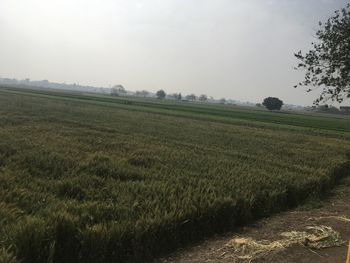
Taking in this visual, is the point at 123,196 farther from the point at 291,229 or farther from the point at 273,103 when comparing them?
the point at 273,103

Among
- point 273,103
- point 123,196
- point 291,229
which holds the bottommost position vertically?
point 273,103

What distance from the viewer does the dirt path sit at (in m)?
6.69

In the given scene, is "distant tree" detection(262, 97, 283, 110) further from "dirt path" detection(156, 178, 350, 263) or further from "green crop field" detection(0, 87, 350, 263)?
"dirt path" detection(156, 178, 350, 263)

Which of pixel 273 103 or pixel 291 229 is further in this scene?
pixel 273 103

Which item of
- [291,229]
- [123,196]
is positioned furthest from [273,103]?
[123,196]

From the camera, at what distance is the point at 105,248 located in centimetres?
607

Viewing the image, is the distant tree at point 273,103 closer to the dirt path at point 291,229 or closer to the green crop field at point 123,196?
the green crop field at point 123,196

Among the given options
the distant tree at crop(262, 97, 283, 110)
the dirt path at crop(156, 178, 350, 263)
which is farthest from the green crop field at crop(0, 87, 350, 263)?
the distant tree at crop(262, 97, 283, 110)

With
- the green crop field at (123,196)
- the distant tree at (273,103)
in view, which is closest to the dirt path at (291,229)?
the green crop field at (123,196)

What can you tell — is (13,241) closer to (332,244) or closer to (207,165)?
(332,244)

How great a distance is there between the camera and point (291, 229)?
8586 millimetres

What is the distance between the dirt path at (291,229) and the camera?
669 centimetres

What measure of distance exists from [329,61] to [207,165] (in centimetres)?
1212

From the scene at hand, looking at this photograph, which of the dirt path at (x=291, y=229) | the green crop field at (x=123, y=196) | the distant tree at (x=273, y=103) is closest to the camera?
the green crop field at (x=123, y=196)
